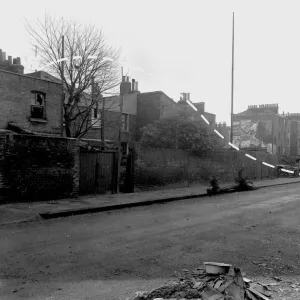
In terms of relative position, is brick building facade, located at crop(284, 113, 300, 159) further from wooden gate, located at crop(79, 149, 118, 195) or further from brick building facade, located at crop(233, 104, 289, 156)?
wooden gate, located at crop(79, 149, 118, 195)

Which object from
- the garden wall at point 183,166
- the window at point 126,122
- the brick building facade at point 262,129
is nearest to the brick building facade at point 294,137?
the brick building facade at point 262,129

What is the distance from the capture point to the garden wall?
56.4ft

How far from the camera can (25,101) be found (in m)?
19.5

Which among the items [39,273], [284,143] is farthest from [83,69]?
[284,143]

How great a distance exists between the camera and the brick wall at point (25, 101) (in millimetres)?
18516

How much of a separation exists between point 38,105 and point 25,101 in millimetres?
1016

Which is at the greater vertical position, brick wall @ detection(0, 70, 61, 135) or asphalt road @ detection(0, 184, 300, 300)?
brick wall @ detection(0, 70, 61, 135)

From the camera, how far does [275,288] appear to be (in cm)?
417

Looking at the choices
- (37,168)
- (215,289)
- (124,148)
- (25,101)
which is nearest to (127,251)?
(215,289)

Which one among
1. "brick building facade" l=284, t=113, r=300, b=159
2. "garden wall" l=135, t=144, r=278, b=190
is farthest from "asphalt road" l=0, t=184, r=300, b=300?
"brick building facade" l=284, t=113, r=300, b=159

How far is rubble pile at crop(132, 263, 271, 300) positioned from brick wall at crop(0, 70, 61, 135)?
17.2 metres

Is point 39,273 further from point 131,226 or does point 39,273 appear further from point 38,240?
point 131,226

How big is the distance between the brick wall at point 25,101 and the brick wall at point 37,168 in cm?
715

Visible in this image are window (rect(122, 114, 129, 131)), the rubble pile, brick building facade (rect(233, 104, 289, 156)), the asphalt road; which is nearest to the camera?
the rubble pile
